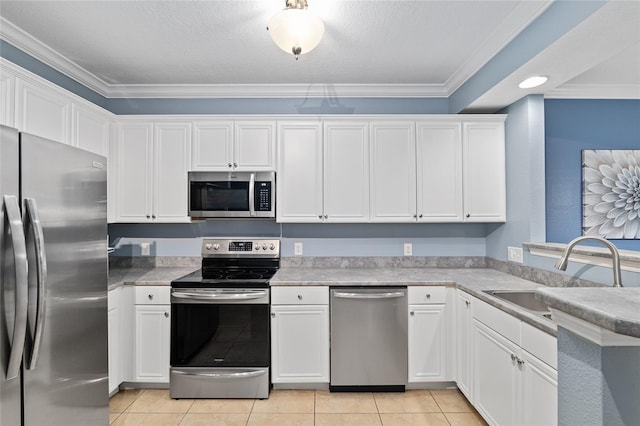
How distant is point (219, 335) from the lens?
2.54 meters

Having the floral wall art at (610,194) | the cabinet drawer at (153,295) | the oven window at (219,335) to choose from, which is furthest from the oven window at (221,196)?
the floral wall art at (610,194)

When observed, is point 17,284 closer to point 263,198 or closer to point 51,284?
point 51,284

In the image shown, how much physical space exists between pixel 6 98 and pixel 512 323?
120 inches

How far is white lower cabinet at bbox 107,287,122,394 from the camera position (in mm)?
2447

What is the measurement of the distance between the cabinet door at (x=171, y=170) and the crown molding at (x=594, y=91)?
3.17 m

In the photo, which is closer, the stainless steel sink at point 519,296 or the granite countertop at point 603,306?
the granite countertop at point 603,306

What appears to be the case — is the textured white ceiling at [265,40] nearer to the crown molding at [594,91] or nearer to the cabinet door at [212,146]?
the crown molding at [594,91]

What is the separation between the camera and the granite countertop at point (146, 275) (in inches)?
103

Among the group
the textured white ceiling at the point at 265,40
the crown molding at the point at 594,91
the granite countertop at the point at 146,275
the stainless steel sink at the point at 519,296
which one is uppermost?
the textured white ceiling at the point at 265,40

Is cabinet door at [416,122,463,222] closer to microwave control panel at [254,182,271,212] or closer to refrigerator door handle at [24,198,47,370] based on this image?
microwave control panel at [254,182,271,212]

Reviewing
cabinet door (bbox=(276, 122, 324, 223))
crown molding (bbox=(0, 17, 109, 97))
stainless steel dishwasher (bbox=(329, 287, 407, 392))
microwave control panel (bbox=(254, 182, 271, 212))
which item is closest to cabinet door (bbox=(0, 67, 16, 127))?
crown molding (bbox=(0, 17, 109, 97))

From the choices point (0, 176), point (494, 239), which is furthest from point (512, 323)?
point (0, 176)

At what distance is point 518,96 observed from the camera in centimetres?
270

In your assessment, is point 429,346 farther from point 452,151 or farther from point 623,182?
point 623,182
